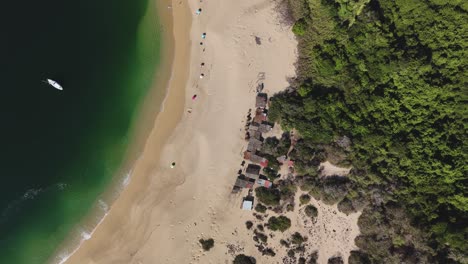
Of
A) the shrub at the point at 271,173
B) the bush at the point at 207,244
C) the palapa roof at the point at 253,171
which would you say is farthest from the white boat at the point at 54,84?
the shrub at the point at 271,173

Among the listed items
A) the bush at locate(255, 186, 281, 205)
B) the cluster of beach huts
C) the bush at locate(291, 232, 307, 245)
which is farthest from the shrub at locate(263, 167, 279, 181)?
the bush at locate(291, 232, 307, 245)

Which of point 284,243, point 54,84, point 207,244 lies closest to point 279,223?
point 284,243

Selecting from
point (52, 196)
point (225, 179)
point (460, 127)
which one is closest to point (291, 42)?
point (225, 179)

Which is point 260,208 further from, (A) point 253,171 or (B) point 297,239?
(B) point 297,239

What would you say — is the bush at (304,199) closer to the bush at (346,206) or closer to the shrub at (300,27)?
the bush at (346,206)

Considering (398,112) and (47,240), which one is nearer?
(398,112)

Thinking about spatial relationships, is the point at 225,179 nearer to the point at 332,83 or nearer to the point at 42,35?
the point at 332,83
